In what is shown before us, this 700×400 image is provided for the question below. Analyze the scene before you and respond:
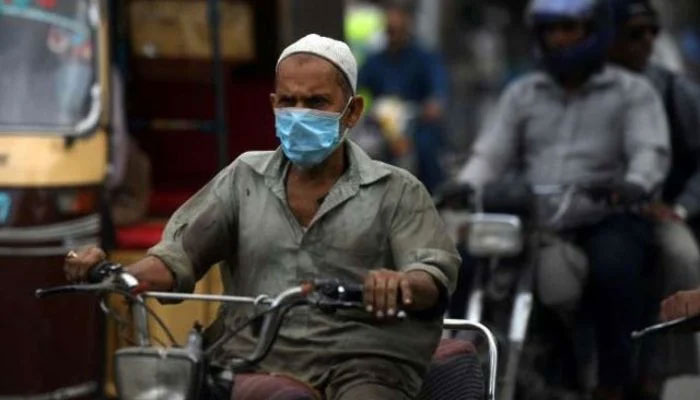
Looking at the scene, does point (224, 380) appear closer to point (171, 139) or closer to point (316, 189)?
point (316, 189)

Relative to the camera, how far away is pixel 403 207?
604 cm

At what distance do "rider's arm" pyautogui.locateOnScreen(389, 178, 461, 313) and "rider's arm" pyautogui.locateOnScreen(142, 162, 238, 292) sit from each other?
456mm

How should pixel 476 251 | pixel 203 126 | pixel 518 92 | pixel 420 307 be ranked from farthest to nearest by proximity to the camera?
pixel 203 126 → pixel 518 92 → pixel 476 251 → pixel 420 307

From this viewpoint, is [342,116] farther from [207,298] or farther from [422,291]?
[207,298]

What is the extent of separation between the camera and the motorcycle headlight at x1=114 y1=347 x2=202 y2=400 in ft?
16.7

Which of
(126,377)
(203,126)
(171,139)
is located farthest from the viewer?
(171,139)

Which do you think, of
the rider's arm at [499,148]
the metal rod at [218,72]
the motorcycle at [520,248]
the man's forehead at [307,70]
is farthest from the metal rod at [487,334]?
the metal rod at [218,72]

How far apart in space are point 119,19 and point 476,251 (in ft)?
11.0

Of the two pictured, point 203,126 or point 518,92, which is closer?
point 518,92

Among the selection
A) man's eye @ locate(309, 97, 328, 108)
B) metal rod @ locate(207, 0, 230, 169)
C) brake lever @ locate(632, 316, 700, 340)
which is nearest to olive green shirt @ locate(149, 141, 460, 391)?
man's eye @ locate(309, 97, 328, 108)

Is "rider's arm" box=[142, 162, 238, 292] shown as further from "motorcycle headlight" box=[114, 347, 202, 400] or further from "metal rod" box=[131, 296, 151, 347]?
"motorcycle headlight" box=[114, 347, 202, 400]

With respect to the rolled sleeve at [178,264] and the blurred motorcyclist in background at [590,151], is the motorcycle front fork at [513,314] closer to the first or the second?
the blurred motorcyclist in background at [590,151]

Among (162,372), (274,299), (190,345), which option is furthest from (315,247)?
(162,372)

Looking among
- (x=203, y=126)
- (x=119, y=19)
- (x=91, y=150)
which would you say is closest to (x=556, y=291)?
(x=91, y=150)
